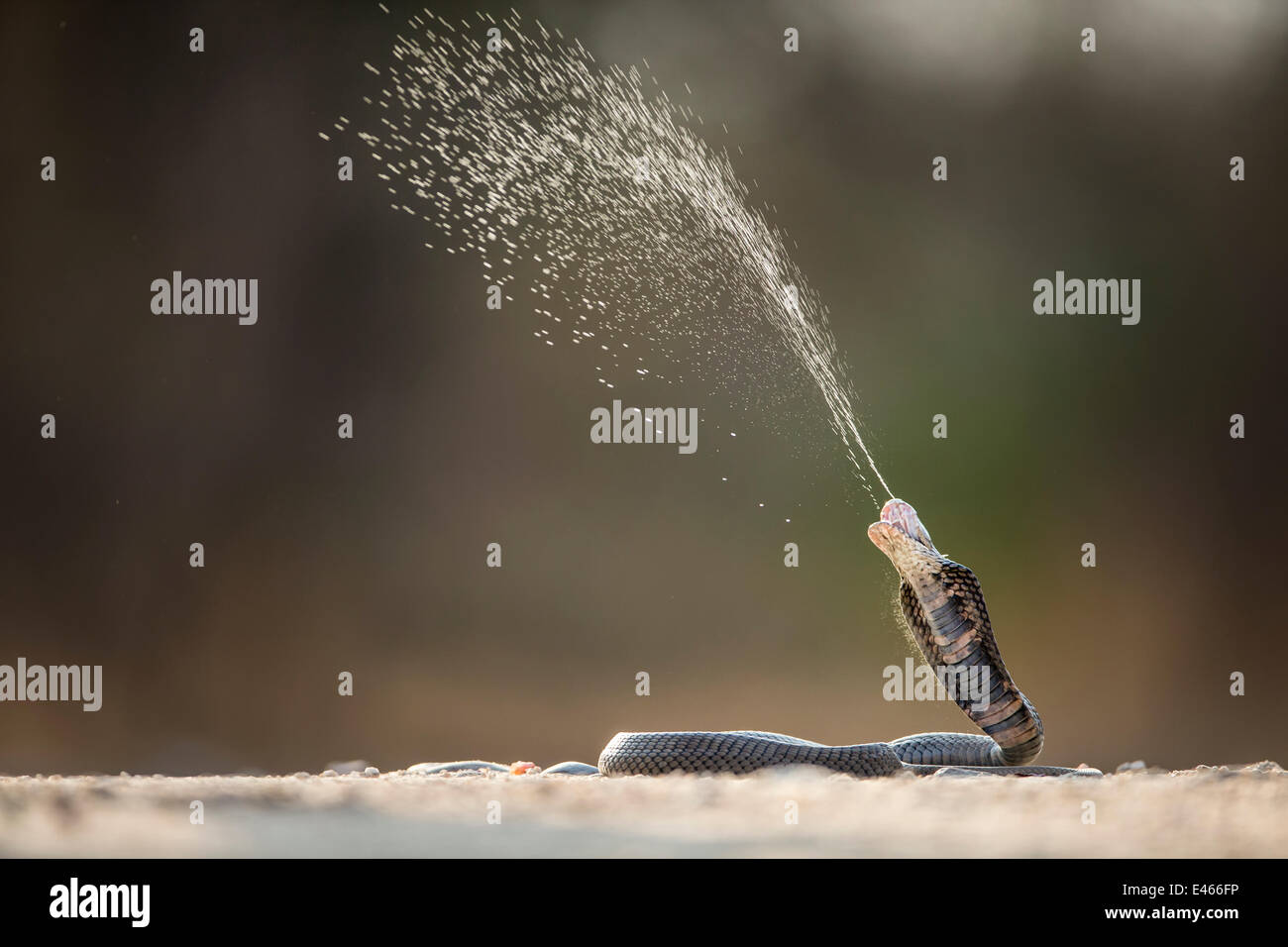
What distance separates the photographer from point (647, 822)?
107 inches

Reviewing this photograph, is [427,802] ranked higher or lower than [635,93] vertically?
lower

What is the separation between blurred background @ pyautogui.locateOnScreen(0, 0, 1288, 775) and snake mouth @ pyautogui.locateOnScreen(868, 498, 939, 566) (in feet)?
9.65

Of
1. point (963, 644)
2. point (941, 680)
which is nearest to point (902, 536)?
point (963, 644)

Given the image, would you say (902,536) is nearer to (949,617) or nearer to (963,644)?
(949,617)

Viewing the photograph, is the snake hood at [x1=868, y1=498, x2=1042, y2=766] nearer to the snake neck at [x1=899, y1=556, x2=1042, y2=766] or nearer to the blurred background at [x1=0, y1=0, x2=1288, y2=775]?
the snake neck at [x1=899, y1=556, x2=1042, y2=766]

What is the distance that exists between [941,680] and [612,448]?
129 inches

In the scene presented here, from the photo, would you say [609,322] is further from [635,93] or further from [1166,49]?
[1166,49]

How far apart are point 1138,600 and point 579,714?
135 inches

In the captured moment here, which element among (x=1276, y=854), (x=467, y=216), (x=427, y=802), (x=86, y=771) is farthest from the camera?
(x=467, y=216)

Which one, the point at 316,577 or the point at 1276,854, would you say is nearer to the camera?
the point at 1276,854

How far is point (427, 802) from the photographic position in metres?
2.98

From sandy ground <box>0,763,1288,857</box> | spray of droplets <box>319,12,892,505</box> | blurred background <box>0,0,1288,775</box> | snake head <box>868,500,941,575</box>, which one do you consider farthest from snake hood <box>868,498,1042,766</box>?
spray of droplets <box>319,12,892,505</box>

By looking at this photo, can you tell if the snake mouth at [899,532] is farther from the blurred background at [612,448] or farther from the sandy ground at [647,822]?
the blurred background at [612,448]
